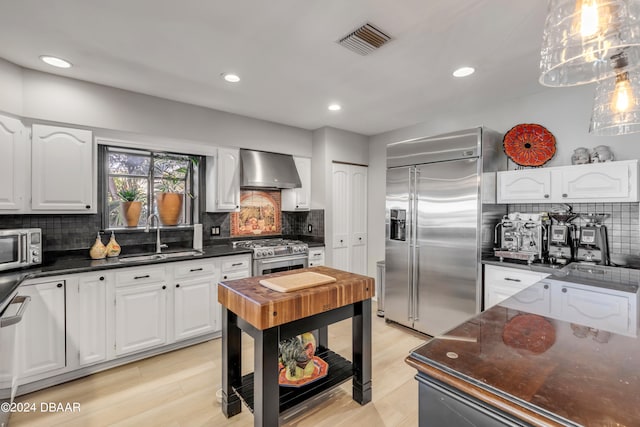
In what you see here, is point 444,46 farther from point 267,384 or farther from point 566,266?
point 267,384

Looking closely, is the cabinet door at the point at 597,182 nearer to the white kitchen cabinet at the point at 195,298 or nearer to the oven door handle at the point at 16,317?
the white kitchen cabinet at the point at 195,298

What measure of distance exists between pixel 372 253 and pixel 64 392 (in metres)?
3.87

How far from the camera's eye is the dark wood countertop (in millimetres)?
726

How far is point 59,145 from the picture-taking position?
106 inches

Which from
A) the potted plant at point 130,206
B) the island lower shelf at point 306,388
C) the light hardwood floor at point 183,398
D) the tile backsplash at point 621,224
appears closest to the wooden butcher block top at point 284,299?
the island lower shelf at point 306,388

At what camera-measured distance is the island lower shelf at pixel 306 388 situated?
195 cm

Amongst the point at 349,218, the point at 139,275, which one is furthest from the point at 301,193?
the point at 139,275

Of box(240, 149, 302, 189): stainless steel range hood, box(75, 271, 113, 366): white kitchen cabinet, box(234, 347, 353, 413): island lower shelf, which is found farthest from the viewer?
box(240, 149, 302, 189): stainless steel range hood

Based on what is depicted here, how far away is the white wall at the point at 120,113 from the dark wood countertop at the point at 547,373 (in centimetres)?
334

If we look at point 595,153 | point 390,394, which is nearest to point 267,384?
point 390,394

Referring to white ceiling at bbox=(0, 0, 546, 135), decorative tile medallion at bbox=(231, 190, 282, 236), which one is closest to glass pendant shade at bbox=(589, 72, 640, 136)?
white ceiling at bbox=(0, 0, 546, 135)

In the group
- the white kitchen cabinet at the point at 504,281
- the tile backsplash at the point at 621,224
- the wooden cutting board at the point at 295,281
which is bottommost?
the white kitchen cabinet at the point at 504,281

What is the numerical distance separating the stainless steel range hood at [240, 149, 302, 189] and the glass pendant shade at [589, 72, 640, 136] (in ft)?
10.3

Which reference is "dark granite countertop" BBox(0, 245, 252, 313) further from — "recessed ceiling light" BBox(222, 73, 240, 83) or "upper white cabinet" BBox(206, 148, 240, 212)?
"recessed ceiling light" BBox(222, 73, 240, 83)
